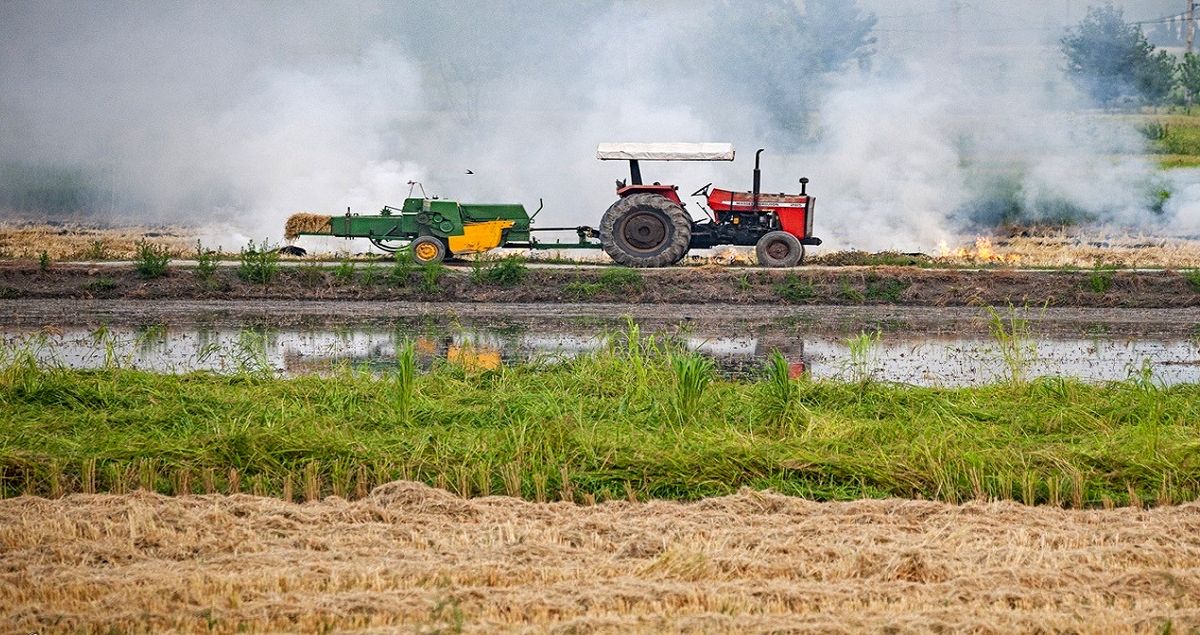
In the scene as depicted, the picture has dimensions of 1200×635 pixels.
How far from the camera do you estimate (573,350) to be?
14.1m

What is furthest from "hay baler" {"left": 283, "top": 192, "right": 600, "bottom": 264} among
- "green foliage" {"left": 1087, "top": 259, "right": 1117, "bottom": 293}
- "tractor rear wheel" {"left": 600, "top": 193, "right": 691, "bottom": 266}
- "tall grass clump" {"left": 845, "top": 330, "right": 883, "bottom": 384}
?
"tall grass clump" {"left": 845, "top": 330, "right": 883, "bottom": 384}

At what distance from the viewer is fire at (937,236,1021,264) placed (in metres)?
22.9

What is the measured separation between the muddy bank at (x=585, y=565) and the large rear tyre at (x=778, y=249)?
48.1ft

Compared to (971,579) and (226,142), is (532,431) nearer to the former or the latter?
(971,579)

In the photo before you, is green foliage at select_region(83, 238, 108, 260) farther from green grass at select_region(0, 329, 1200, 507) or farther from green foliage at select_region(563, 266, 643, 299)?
green grass at select_region(0, 329, 1200, 507)

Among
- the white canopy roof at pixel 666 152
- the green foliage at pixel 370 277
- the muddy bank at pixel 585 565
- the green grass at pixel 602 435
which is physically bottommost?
the muddy bank at pixel 585 565

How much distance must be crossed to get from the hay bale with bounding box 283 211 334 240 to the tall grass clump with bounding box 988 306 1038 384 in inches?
409

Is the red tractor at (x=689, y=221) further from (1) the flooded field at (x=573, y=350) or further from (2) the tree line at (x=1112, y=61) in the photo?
(2) the tree line at (x=1112, y=61)

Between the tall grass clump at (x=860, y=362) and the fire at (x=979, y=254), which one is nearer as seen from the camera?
the tall grass clump at (x=860, y=362)

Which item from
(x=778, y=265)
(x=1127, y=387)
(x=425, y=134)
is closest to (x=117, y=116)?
(x=425, y=134)

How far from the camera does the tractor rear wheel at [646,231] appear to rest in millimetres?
21719

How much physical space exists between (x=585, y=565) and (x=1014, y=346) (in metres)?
6.96

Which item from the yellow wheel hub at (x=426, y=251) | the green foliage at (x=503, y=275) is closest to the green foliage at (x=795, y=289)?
the green foliage at (x=503, y=275)

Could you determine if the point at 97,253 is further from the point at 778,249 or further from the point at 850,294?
the point at 850,294
